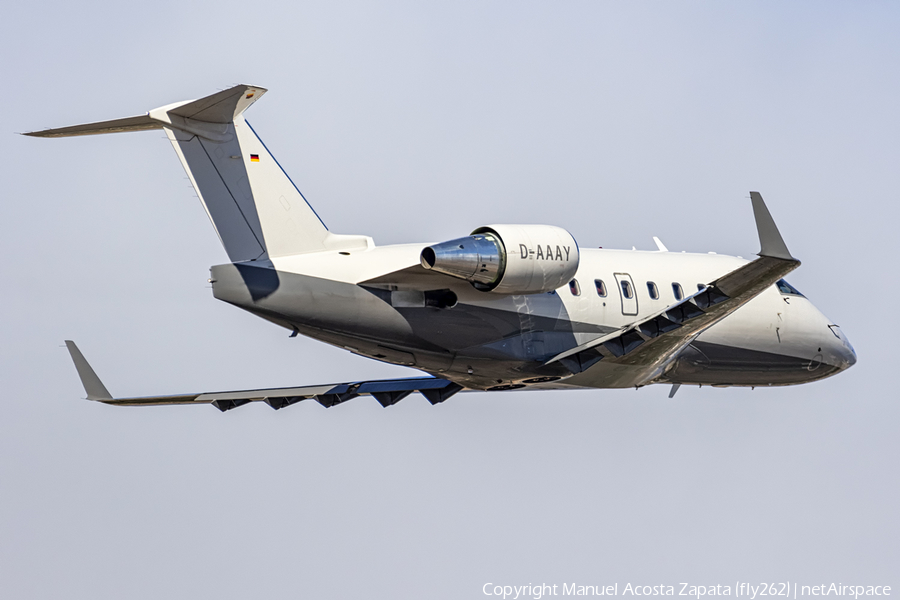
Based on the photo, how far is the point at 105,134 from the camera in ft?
57.1

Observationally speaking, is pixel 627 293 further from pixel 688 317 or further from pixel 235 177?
pixel 235 177

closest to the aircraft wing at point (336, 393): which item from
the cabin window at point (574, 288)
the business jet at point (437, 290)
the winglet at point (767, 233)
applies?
the business jet at point (437, 290)

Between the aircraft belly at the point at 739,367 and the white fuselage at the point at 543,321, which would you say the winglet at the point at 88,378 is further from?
the aircraft belly at the point at 739,367

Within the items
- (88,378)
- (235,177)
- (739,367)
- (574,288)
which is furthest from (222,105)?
(739,367)

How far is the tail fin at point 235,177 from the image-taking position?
17234mm

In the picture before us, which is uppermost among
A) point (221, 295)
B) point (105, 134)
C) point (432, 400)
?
point (105, 134)

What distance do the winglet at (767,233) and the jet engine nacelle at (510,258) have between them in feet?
11.3

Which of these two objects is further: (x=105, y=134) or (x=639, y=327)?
(x=639, y=327)

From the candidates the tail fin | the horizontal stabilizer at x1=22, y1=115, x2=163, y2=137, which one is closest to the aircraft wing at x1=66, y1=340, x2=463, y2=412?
the tail fin

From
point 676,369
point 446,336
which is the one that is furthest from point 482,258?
point 676,369

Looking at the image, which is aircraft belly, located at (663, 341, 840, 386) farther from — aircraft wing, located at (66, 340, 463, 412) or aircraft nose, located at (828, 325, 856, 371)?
aircraft wing, located at (66, 340, 463, 412)

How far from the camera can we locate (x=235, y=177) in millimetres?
17922

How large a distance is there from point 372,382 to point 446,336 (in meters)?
4.43

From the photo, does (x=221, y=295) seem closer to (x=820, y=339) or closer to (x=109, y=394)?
(x=109, y=394)
